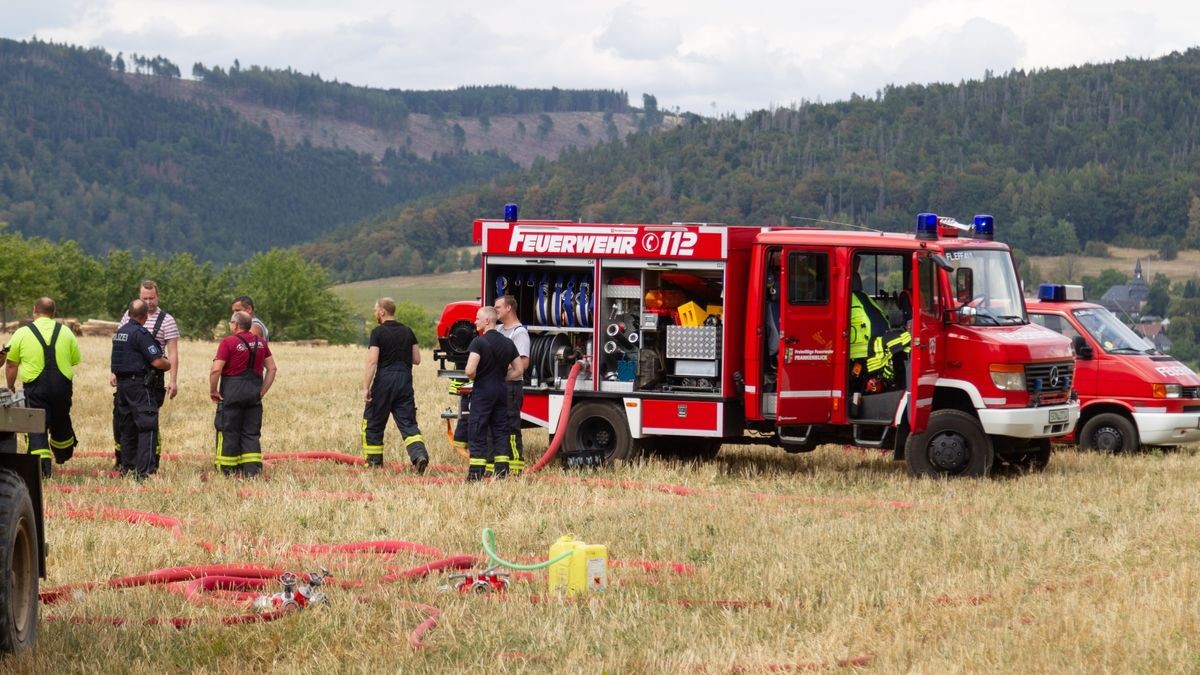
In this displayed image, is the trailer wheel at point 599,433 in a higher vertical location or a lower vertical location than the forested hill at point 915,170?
lower

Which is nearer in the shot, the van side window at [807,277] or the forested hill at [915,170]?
the van side window at [807,277]

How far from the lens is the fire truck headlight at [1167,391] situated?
1683cm

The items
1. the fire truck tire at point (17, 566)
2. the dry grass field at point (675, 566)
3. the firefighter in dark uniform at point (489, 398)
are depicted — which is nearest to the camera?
the fire truck tire at point (17, 566)

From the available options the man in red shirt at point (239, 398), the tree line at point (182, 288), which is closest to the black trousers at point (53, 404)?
the man in red shirt at point (239, 398)

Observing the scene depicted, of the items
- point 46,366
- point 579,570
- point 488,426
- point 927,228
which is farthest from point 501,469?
point 579,570

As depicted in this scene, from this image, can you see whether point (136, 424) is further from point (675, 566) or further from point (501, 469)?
point (675, 566)

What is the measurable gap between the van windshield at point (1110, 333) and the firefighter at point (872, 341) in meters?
3.91

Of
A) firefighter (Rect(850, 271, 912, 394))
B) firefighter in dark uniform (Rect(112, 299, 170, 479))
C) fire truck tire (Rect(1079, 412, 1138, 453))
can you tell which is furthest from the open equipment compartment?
fire truck tire (Rect(1079, 412, 1138, 453))

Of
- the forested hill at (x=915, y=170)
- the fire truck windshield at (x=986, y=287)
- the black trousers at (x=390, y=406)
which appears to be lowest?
the black trousers at (x=390, y=406)

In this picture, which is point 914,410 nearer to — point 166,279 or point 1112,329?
point 1112,329

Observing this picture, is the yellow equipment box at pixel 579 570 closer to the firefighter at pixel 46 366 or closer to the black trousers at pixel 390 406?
the black trousers at pixel 390 406

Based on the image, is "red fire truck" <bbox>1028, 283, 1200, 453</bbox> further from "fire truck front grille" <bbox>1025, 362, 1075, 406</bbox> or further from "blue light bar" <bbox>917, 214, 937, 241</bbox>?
"blue light bar" <bbox>917, 214, 937, 241</bbox>

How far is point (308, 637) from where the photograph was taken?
7410 mm

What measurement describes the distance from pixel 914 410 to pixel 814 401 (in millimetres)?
945
